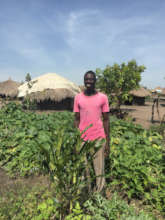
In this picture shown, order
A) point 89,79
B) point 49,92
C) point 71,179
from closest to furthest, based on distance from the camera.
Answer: point 71,179, point 89,79, point 49,92

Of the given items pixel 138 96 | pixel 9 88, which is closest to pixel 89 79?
pixel 9 88

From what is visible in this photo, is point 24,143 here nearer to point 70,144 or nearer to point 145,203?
point 70,144

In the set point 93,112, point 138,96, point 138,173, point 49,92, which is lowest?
Answer: point 138,173

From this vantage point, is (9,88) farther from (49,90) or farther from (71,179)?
(71,179)

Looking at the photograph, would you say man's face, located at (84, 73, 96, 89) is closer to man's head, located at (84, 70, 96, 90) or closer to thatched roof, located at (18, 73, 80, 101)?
man's head, located at (84, 70, 96, 90)

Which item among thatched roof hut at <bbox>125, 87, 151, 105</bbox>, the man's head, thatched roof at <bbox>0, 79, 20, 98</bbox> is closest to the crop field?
the man's head

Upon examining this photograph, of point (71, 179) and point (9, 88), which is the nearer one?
point (71, 179)

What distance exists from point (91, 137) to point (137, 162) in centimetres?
96

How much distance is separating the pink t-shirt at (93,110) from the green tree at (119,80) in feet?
28.3

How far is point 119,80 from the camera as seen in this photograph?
10570mm

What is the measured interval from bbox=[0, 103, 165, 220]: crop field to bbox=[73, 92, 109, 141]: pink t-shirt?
248 mm

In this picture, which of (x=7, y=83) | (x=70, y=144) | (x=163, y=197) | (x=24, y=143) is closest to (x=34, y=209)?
(x=70, y=144)

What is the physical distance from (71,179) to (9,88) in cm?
2131

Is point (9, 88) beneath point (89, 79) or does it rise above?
above
